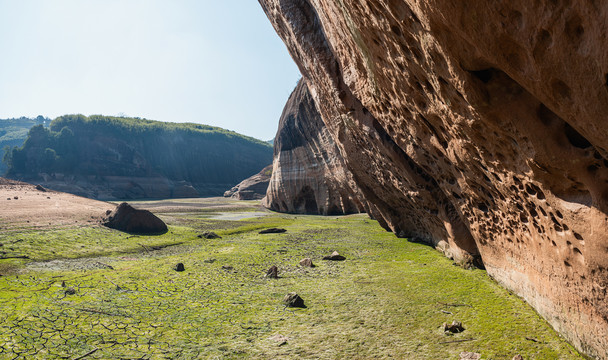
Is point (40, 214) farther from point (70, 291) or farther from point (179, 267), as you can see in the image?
point (70, 291)

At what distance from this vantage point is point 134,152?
76.4m

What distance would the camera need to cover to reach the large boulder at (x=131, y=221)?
15.9m

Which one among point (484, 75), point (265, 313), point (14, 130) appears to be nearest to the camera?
point (484, 75)

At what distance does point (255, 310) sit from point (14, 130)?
191 m

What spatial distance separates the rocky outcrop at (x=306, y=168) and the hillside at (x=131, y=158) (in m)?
39.3

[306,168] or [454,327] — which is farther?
[306,168]

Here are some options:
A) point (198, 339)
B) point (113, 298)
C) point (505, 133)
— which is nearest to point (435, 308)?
point (505, 133)

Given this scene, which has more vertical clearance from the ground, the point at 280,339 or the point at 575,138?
the point at 575,138

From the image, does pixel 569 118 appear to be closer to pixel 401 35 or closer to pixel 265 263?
pixel 401 35

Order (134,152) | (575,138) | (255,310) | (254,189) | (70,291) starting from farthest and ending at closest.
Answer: (134,152) < (254,189) < (70,291) < (255,310) < (575,138)

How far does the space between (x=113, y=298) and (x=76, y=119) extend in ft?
276

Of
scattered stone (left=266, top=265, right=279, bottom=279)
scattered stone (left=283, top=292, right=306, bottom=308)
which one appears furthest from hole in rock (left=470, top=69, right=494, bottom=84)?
scattered stone (left=266, top=265, right=279, bottom=279)

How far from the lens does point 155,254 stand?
11914mm

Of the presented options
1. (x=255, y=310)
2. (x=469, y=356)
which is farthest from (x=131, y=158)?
(x=469, y=356)
